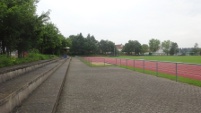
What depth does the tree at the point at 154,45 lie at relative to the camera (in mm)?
174250

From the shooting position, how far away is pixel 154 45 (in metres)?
175

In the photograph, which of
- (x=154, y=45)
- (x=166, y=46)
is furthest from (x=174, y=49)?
(x=154, y=45)

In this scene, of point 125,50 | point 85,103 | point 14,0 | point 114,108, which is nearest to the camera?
point 114,108

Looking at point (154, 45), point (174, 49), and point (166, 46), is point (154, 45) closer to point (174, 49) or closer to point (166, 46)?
point (166, 46)

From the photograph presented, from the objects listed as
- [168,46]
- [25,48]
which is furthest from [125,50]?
[25,48]

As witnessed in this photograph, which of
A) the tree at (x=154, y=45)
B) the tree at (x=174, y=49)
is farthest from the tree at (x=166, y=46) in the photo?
the tree at (x=154, y=45)

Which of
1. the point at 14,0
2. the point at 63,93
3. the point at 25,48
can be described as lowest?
the point at 63,93

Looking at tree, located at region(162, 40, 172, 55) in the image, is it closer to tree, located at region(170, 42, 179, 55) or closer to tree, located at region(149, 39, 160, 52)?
tree, located at region(170, 42, 179, 55)

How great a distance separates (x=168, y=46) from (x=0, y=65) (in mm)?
161089

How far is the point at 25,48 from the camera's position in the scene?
91.3 ft

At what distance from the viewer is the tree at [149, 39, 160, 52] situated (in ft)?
572

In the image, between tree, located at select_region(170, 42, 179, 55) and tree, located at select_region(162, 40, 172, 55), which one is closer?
tree, located at select_region(170, 42, 179, 55)

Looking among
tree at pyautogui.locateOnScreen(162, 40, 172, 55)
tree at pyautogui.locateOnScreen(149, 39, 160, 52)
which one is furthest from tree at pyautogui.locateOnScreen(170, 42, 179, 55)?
tree at pyautogui.locateOnScreen(149, 39, 160, 52)

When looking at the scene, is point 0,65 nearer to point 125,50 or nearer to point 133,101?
point 133,101
